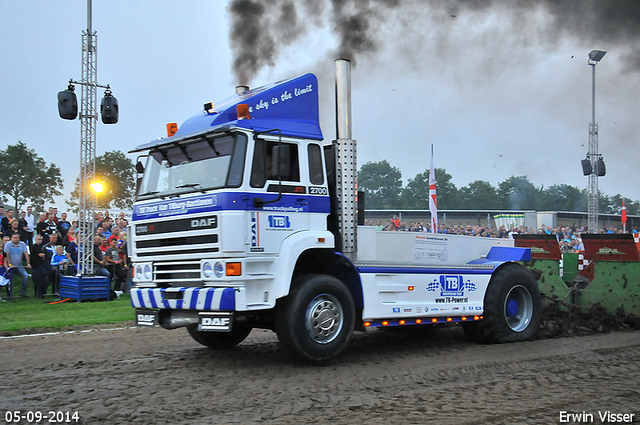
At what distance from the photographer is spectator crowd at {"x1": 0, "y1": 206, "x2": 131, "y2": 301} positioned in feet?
47.3

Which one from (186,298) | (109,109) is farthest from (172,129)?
(109,109)

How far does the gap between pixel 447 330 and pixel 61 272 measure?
10.9m

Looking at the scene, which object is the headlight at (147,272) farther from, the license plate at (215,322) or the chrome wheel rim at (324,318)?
the chrome wheel rim at (324,318)

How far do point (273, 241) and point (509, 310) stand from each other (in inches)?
168

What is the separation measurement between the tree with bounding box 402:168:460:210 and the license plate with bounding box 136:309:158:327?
30814mm

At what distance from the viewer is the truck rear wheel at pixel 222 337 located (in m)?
7.93

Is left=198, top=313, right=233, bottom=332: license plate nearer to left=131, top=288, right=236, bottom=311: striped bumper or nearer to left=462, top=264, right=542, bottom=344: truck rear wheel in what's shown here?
left=131, top=288, right=236, bottom=311: striped bumper

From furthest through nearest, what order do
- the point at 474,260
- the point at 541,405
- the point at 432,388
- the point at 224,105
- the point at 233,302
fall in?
the point at 474,260 → the point at 224,105 → the point at 233,302 → the point at 432,388 → the point at 541,405

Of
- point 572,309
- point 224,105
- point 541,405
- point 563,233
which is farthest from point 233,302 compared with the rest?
point 563,233

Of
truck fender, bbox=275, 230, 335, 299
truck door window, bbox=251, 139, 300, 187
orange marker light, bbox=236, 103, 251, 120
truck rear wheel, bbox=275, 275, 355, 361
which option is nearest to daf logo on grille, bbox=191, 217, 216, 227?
truck door window, bbox=251, 139, 300, 187

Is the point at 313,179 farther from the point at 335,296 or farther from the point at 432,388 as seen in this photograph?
the point at 432,388

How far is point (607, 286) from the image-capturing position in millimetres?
10148

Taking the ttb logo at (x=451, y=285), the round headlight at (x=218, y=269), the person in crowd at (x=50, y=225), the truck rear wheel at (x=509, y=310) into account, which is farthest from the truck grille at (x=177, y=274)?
the person in crowd at (x=50, y=225)

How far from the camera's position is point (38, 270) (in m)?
14.6
